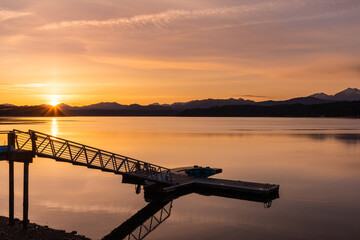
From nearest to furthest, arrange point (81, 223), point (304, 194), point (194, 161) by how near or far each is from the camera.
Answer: point (81, 223)
point (304, 194)
point (194, 161)

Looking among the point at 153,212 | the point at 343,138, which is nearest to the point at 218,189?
the point at 153,212

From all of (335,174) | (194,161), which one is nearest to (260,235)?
(335,174)

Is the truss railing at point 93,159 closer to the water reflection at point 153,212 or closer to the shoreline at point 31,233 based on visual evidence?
the water reflection at point 153,212

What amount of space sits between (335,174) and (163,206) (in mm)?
28542

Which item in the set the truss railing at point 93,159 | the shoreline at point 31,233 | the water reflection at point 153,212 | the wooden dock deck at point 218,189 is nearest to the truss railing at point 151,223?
the water reflection at point 153,212

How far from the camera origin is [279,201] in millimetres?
32000

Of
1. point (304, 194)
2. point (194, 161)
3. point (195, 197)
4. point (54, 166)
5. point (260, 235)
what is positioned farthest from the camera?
point (194, 161)

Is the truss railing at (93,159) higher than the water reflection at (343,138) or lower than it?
higher

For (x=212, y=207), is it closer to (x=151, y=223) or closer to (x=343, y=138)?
(x=151, y=223)

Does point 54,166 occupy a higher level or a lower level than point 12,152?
lower

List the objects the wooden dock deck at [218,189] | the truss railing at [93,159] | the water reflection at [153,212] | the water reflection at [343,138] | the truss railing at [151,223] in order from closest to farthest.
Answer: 1. the truss railing at [151,223]
2. the water reflection at [153,212]
3. the truss railing at [93,159]
4. the wooden dock deck at [218,189]
5. the water reflection at [343,138]

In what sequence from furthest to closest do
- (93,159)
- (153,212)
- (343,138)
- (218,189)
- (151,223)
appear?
1. (343,138)
2. (218,189)
3. (153,212)
4. (93,159)
5. (151,223)

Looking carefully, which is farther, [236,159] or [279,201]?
[236,159]

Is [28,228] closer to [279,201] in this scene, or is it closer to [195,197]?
[195,197]
